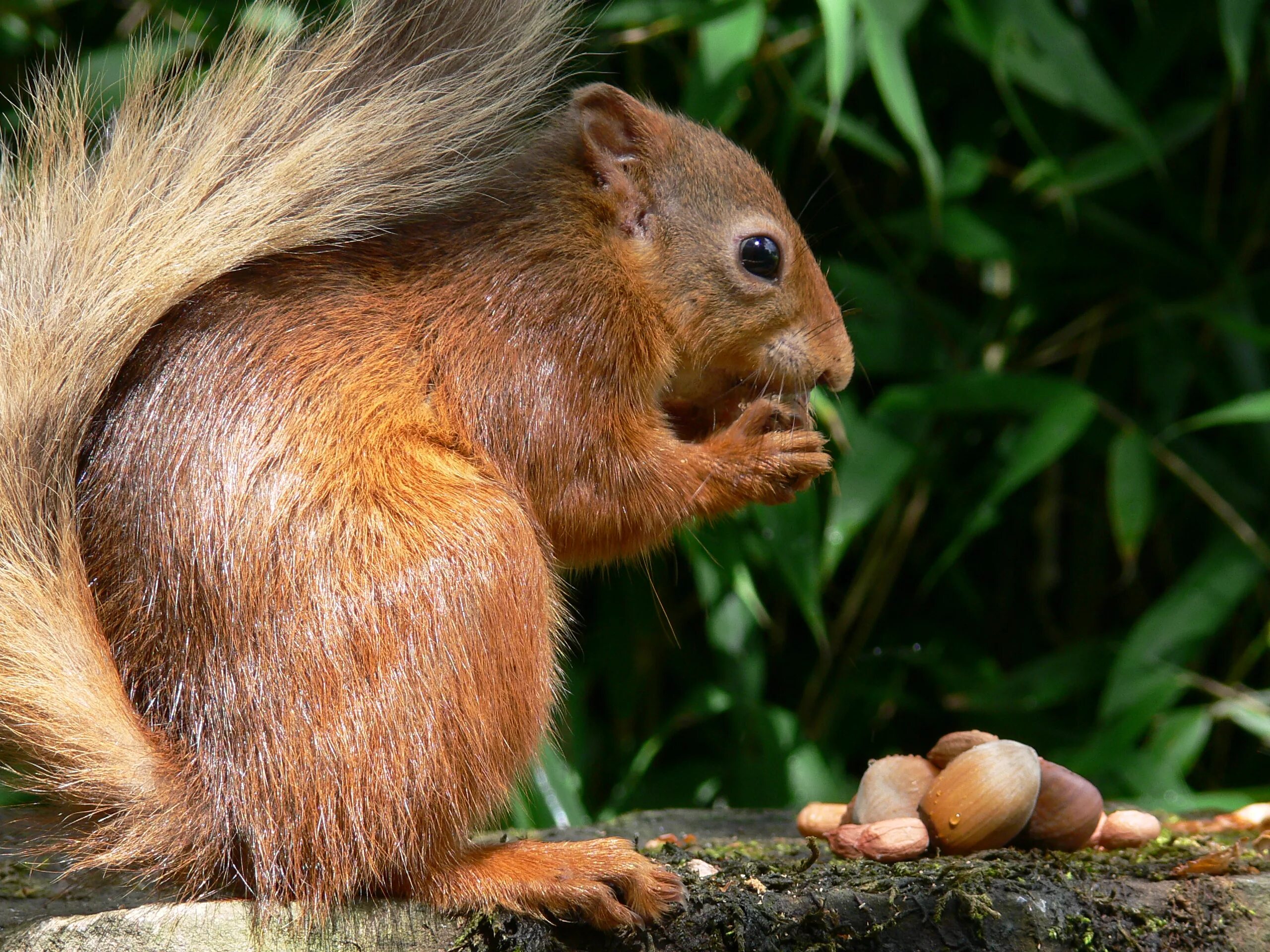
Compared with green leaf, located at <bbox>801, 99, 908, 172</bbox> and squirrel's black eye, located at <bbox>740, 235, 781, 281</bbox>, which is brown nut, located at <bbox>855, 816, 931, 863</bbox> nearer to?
squirrel's black eye, located at <bbox>740, 235, 781, 281</bbox>

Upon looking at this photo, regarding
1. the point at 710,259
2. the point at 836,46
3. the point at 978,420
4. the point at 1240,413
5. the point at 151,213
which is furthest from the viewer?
the point at 978,420

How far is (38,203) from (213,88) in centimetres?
21

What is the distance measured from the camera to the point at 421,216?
134 centimetres

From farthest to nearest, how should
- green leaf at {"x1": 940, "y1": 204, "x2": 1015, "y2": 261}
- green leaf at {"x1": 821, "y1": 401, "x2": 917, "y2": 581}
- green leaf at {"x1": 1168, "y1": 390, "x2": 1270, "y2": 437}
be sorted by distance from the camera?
1. green leaf at {"x1": 940, "y1": 204, "x2": 1015, "y2": 261}
2. green leaf at {"x1": 821, "y1": 401, "x2": 917, "y2": 581}
3. green leaf at {"x1": 1168, "y1": 390, "x2": 1270, "y2": 437}

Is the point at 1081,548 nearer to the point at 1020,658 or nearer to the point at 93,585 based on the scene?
the point at 1020,658

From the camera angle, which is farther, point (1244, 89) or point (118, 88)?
point (1244, 89)

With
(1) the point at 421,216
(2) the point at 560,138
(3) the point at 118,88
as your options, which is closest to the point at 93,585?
(1) the point at 421,216

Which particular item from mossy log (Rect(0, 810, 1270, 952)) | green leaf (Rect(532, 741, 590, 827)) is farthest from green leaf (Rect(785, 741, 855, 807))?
mossy log (Rect(0, 810, 1270, 952))

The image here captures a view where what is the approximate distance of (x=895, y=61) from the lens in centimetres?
194

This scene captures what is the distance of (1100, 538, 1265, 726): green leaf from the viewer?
2105 millimetres

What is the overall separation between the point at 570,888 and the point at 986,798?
43cm

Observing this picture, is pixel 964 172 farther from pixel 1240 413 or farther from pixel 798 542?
pixel 798 542

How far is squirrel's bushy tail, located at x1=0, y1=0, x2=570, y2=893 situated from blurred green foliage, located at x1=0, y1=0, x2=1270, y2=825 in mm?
611

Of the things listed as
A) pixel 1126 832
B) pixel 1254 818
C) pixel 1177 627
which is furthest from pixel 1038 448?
pixel 1126 832
